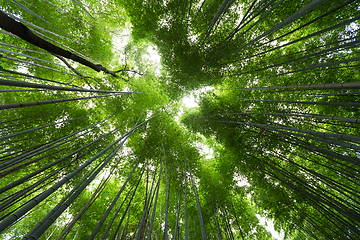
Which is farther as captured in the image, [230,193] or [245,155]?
[230,193]

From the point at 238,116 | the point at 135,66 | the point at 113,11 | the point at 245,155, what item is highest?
the point at 113,11

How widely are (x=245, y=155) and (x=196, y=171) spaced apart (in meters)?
1.54

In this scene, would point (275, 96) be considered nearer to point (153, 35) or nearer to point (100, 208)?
point (153, 35)

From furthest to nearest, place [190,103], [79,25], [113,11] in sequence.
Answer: [190,103], [113,11], [79,25]

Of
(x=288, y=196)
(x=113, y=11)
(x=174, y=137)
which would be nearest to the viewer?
(x=288, y=196)

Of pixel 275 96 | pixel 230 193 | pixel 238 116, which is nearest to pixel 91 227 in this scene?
pixel 230 193

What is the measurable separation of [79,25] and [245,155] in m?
6.07

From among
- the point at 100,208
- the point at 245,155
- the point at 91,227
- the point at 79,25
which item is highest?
the point at 79,25

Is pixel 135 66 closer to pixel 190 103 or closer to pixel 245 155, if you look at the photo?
pixel 190 103

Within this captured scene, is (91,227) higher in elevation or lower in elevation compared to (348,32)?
lower

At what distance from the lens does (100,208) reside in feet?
13.3

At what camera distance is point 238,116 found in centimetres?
397

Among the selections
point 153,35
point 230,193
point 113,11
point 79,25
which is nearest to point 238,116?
point 230,193

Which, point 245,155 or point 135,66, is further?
point 135,66
